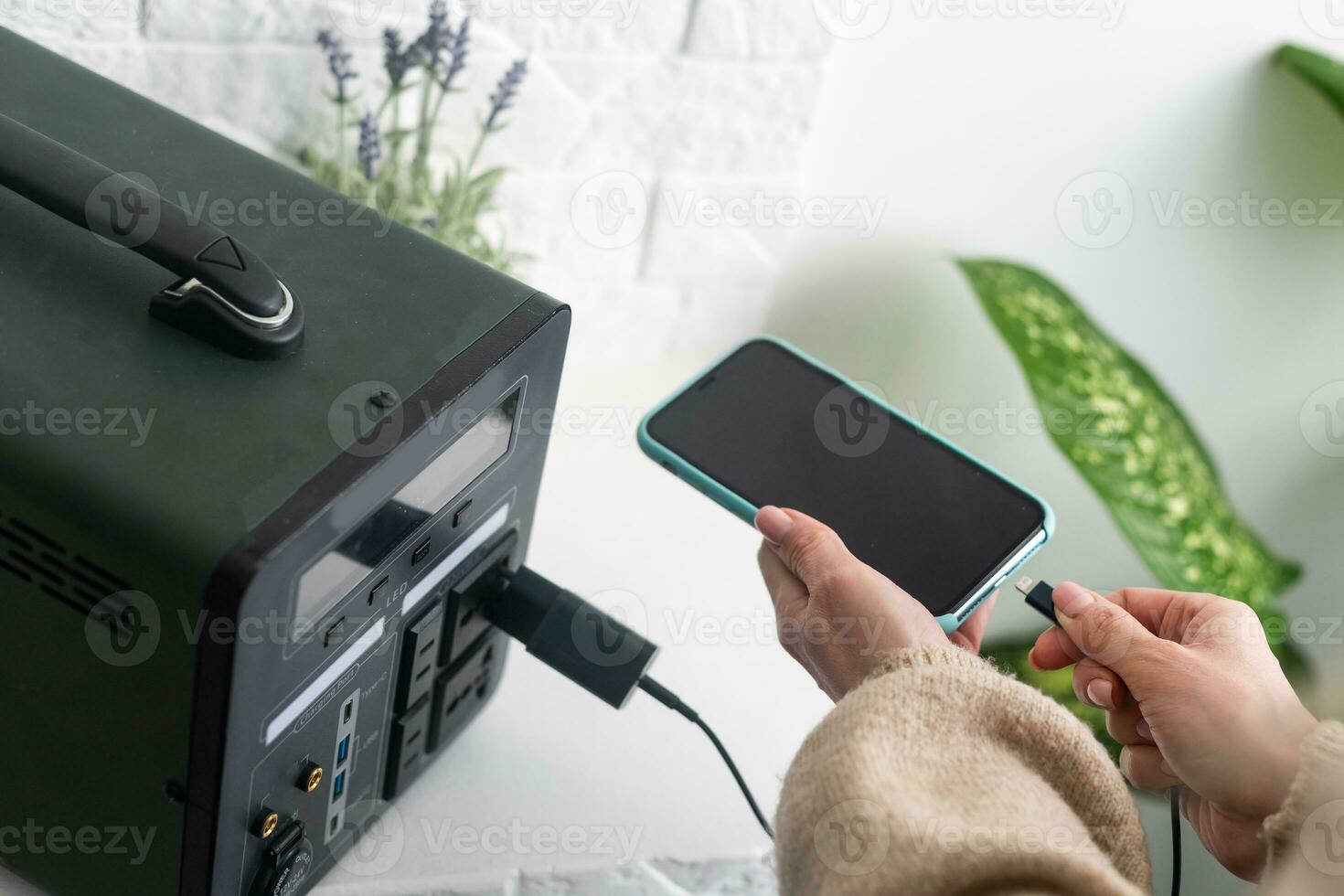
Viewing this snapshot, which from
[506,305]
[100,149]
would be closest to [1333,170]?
[506,305]

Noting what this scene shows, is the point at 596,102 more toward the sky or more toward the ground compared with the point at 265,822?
more toward the sky

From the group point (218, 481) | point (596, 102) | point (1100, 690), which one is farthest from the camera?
point (596, 102)

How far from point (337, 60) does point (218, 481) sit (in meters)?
0.43

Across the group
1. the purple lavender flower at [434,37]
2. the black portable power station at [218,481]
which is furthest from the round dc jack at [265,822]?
the purple lavender flower at [434,37]

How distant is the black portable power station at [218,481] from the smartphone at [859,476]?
5.5 inches

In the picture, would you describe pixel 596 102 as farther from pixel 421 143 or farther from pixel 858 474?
pixel 858 474

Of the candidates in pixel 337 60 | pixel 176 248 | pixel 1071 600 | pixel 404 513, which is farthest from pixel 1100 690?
pixel 337 60

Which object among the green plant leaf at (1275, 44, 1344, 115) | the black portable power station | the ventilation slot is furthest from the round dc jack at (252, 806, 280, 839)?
the green plant leaf at (1275, 44, 1344, 115)

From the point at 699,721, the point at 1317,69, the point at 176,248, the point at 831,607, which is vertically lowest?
the point at 699,721

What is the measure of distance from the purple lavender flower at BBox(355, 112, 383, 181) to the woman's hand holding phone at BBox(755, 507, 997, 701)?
1.16 ft

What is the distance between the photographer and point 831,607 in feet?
1.92

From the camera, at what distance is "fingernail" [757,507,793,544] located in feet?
2.00

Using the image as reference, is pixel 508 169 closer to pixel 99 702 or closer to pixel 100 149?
pixel 100 149

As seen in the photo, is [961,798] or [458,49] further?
[458,49]
